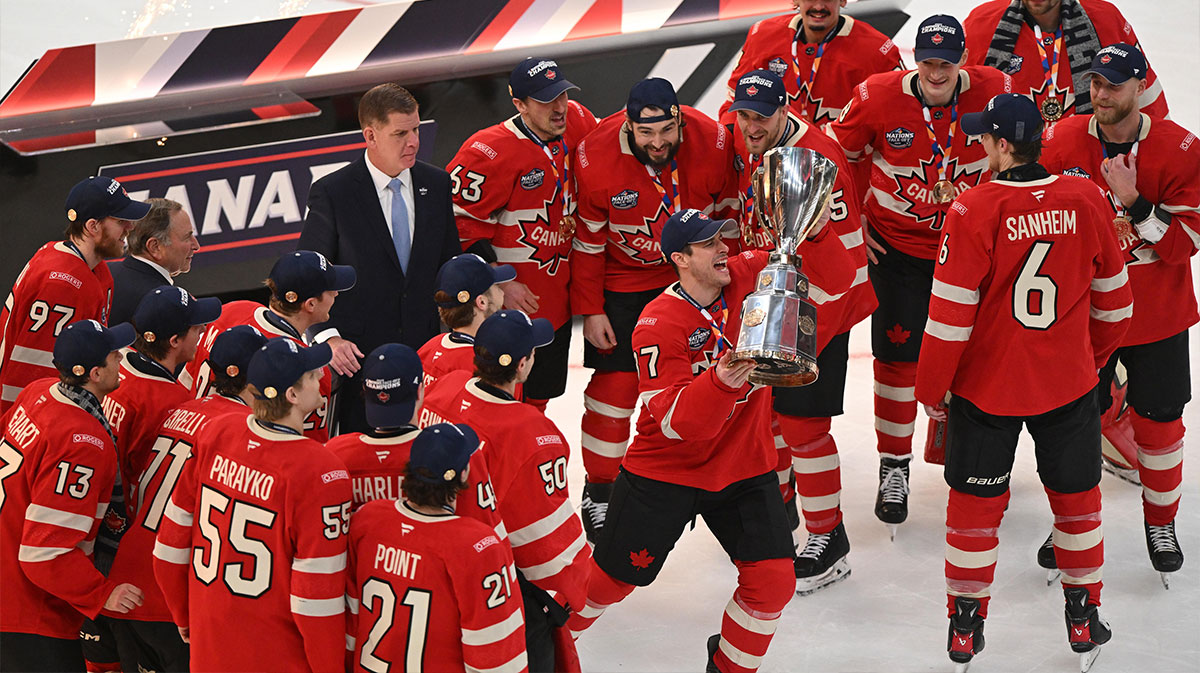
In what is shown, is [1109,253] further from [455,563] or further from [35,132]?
[35,132]

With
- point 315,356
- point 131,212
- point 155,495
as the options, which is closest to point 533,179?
point 131,212

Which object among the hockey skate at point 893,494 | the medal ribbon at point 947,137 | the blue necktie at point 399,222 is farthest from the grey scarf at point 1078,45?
the blue necktie at point 399,222

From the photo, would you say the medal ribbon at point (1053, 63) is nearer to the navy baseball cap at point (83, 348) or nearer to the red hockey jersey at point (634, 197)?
the red hockey jersey at point (634, 197)

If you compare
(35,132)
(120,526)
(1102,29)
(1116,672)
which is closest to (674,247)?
(120,526)

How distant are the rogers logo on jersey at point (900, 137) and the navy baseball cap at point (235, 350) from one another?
262 centimetres

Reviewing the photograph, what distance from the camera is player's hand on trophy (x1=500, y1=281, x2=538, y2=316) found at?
479 cm

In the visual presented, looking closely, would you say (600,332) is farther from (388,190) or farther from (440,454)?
(440,454)

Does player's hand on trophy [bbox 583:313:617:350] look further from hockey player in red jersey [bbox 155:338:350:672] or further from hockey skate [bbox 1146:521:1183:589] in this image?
hockey skate [bbox 1146:521:1183:589]

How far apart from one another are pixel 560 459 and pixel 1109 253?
180 centimetres

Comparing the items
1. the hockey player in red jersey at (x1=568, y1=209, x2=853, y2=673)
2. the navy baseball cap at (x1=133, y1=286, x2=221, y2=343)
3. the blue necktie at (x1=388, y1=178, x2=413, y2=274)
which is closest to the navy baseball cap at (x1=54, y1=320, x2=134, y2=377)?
the navy baseball cap at (x1=133, y1=286, x2=221, y2=343)

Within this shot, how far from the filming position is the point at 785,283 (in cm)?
294

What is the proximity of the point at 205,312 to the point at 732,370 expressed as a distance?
1505 millimetres

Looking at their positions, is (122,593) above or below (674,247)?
below

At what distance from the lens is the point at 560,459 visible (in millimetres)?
3273
